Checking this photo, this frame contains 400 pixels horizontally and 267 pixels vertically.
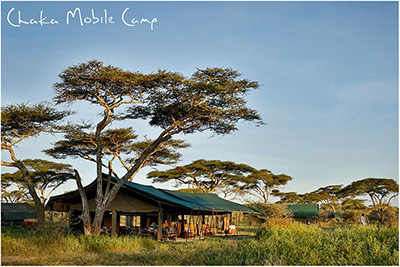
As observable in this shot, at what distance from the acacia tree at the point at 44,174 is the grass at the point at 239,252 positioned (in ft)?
73.9

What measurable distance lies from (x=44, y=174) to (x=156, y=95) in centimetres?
2074

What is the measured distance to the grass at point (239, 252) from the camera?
10.2 m

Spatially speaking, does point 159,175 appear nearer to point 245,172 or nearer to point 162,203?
point 245,172

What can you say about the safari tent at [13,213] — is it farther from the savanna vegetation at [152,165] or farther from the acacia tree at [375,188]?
the acacia tree at [375,188]

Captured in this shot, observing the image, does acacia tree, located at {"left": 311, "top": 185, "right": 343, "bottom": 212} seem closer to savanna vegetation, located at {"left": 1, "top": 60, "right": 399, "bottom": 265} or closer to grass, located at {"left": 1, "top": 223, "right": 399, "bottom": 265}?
savanna vegetation, located at {"left": 1, "top": 60, "right": 399, "bottom": 265}

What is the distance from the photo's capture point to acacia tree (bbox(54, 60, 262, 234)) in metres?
18.1

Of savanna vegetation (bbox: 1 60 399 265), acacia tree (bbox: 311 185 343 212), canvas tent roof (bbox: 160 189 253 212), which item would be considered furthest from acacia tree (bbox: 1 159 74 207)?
acacia tree (bbox: 311 185 343 212)

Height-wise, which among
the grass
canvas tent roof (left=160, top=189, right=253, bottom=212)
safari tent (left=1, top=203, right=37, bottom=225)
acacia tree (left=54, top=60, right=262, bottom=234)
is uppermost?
acacia tree (left=54, top=60, right=262, bottom=234)

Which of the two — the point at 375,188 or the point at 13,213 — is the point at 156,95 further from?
the point at 375,188

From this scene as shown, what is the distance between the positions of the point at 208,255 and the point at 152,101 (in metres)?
9.92

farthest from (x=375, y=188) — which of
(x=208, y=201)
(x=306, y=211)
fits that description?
(x=208, y=201)

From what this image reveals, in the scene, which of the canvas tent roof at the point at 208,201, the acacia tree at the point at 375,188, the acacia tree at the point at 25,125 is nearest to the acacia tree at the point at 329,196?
the acacia tree at the point at 375,188

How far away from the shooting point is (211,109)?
19.2 meters

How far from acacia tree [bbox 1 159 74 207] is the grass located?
22.5 m
